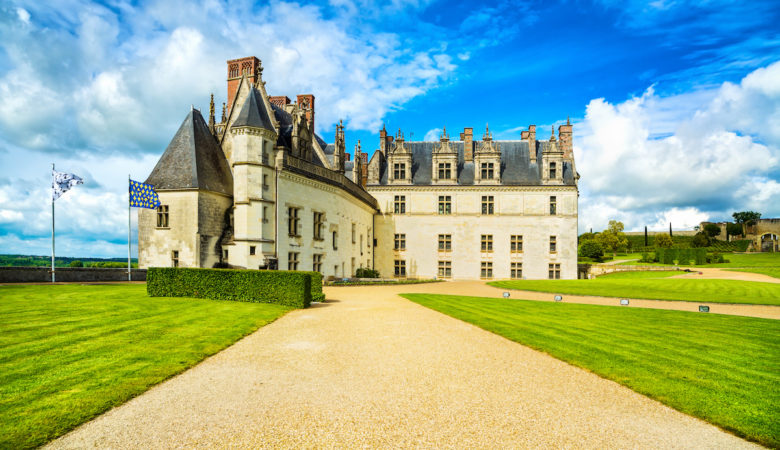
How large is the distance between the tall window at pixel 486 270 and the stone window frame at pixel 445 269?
3.11m

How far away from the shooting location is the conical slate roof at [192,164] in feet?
79.1

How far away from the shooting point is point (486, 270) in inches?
1639

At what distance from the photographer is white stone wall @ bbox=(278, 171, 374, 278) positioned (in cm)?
2434

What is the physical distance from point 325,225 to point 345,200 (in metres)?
4.26

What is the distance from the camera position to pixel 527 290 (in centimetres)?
2570

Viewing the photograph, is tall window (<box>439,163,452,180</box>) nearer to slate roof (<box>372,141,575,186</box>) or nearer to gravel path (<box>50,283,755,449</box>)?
slate roof (<box>372,141,575,186</box>)

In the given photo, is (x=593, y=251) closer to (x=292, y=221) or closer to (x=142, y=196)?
(x=292, y=221)

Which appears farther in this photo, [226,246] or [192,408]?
[226,246]

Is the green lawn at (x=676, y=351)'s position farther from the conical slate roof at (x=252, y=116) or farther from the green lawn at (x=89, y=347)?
the conical slate roof at (x=252, y=116)

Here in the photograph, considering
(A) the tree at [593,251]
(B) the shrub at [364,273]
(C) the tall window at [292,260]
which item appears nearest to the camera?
(C) the tall window at [292,260]

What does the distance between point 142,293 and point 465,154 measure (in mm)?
33800

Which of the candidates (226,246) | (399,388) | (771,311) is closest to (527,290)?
(771,311)

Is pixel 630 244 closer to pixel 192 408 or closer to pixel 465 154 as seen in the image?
pixel 465 154

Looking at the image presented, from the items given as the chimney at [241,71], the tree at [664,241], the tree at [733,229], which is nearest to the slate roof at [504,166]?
the chimney at [241,71]
